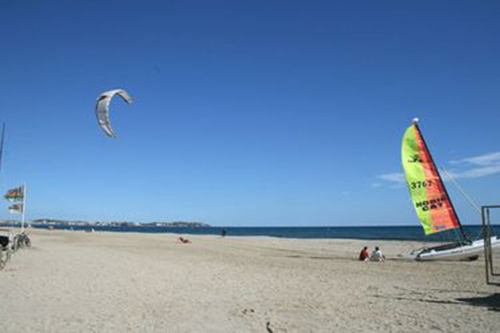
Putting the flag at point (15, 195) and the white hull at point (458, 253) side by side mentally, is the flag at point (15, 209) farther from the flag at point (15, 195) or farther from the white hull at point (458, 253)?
the white hull at point (458, 253)

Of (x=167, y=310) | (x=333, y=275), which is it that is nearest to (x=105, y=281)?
(x=167, y=310)

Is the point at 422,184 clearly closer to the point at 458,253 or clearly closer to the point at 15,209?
the point at 458,253

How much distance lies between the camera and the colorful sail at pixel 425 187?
17.3m

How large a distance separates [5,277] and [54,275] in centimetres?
118

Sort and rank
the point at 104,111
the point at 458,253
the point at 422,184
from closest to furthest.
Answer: the point at 104,111 < the point at 458,253 < the point at 422,184

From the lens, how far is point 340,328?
20.5ft

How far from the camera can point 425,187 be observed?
56.9 ft

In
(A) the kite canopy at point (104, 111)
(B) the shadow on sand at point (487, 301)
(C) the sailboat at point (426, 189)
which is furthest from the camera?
(C) the sailboat at point (426, 189)

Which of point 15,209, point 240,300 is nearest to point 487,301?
point 240,300

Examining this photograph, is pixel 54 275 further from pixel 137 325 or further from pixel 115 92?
pixel 137 325

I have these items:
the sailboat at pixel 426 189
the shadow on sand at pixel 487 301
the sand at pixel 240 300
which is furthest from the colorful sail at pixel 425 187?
the shadow on sand at pixel 487 301

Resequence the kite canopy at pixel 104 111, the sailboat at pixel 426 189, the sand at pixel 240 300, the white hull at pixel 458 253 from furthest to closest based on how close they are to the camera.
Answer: the sailboat at pixel 426 189 → the white hull at pixel 458 253 → the kite canopy at pixel 104 111 → the sand at pixel 240 300

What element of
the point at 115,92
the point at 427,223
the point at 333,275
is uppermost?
the point at 115,92

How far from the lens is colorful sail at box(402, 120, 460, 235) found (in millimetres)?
17344
